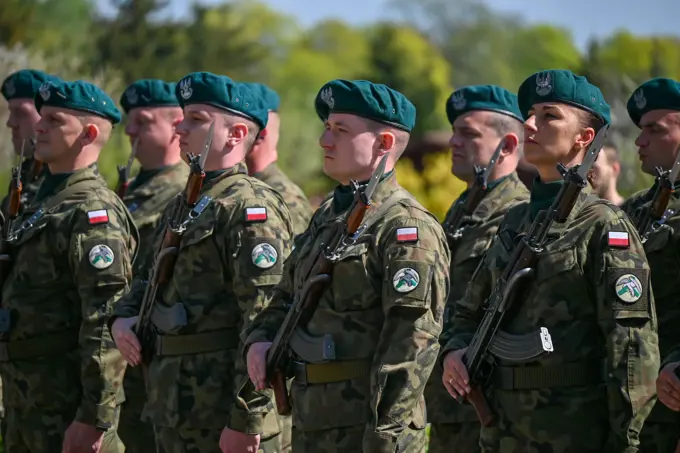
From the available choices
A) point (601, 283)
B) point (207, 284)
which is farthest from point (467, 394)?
point (207, 284)

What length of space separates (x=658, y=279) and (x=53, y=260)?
3153mm

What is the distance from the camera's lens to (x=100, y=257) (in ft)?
21.7

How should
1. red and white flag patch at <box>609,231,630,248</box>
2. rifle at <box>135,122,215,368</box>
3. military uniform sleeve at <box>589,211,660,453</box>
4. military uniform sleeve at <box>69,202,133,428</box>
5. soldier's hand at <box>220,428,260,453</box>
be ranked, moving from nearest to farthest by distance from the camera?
military uniform sleeve at <box>589,211,660,453</box> → red and white flag patch at <box>609,231,630,248</box> → soldier's hand at <box>220,428,260,453</box> → rifle at <box>135,122,215,368</box> → military uniform sleeve at <box>69,202,133,428</box>

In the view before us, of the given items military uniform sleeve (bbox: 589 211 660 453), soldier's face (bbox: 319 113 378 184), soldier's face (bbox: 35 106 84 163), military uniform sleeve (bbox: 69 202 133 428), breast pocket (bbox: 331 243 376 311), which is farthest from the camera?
soldier's face (bbox: 35 106 84 163)

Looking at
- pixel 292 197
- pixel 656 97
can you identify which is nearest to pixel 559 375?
pixel 656 97

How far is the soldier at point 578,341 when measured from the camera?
4852 mm

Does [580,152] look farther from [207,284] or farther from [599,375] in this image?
[207,284]

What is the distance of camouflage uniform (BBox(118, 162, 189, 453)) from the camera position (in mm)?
7758

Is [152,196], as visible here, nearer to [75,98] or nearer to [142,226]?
[142,226]

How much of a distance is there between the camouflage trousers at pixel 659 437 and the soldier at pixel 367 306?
3.94 ft

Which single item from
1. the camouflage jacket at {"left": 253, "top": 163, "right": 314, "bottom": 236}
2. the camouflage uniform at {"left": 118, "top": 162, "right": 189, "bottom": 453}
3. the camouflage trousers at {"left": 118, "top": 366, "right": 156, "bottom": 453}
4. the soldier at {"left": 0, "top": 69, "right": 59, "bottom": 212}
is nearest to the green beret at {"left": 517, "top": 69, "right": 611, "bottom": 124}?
the camouflage uniform at {"left": 118, "top": 162, "right": 189, "bottom": 453}

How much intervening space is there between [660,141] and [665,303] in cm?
101

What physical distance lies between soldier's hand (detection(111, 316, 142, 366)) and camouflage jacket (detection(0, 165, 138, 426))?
30 centimetres

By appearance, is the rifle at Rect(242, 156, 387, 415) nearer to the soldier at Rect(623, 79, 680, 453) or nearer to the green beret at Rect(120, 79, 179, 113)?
the soldier at Rect(623, 79, 680, 453)
